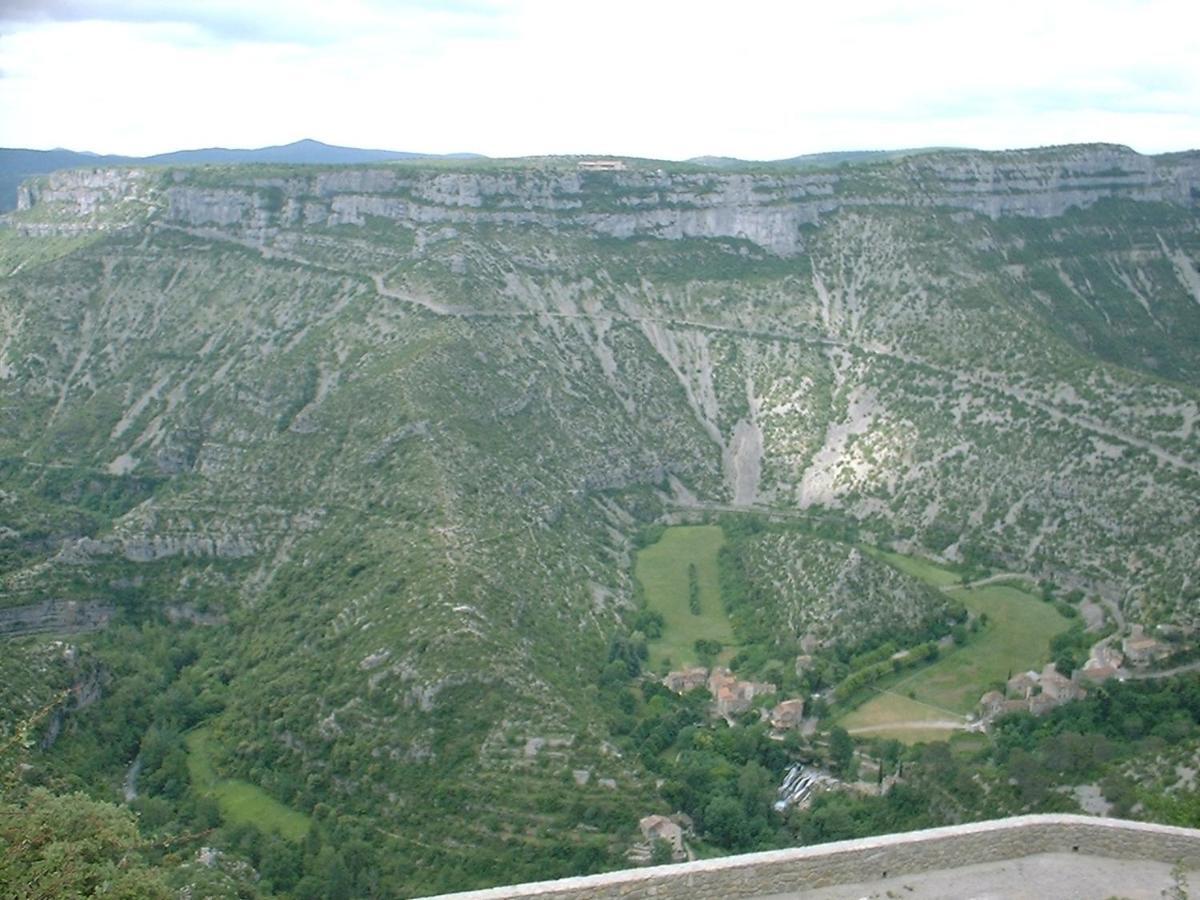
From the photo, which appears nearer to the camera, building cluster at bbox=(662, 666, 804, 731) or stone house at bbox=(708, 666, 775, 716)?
building cluster at bbox=(662, 666, 804, 731)

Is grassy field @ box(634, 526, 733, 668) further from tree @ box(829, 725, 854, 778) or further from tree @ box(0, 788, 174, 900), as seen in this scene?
tree @ box(0, 788, 174, 900)

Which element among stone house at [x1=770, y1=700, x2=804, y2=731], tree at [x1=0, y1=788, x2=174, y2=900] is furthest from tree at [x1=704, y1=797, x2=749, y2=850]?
tree at [x1=0, y1=788, x2=174, y2=900]

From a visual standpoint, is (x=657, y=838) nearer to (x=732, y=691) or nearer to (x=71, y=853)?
(x=732, y=691)

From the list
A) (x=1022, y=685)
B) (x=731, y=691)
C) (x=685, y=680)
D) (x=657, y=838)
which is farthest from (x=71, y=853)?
(x=1022, y=685)

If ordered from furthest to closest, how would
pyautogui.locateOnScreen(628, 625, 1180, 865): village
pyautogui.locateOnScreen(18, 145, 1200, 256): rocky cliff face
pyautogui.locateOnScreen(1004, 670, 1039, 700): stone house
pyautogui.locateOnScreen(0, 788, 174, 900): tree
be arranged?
pyautogui.locateOnScreen(18, 145, 1200, 256): rocky cliff face, pyautogui.locateOnScreen(1004, 670, 1039, 700): stone house, pyautogui.locateOnScreen(628, 625, 1180, 865): village, pyautogui.locateOnScreen(0, 788, 174, 900): tree

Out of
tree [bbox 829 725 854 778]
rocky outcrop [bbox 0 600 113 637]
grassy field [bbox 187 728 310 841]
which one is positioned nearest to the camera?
grassy field [bbox 187 728 310 841]

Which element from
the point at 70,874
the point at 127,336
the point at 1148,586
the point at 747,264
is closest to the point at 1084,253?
the point at 747,264
